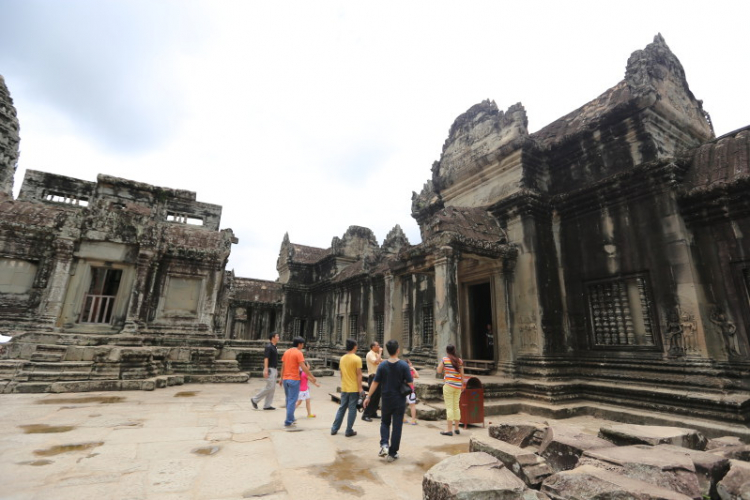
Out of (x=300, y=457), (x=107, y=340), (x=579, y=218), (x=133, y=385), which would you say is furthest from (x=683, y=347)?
(x=107, y=340)

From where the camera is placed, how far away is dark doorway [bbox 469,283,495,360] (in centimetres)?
1127

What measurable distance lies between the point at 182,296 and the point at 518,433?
522 inches

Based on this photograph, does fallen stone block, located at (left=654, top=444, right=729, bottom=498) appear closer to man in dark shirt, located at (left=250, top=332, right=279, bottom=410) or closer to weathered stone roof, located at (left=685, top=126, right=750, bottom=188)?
weathered stone roof, located at (left=685, top=126, right=750, bottom=188)

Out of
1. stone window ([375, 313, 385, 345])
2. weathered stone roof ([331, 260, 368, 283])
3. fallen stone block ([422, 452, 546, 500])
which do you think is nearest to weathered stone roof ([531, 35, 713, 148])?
fallen stone block ([422, 452, 546, 500])

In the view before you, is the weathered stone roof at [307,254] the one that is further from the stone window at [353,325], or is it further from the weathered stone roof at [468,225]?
the weathered stone roof at [468,225]

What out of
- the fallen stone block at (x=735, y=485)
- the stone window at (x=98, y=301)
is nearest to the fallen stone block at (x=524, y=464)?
Result: the fallen stone block at (x=735, y=485)

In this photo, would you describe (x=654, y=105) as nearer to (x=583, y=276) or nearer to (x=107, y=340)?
(x=583, y=276)

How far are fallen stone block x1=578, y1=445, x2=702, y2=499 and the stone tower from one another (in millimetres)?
24908

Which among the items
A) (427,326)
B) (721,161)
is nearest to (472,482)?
(721,161)

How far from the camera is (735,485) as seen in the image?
328 cm

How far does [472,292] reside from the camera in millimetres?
11562

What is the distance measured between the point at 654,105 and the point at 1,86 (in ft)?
88.5

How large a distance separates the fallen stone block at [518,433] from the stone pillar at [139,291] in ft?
40.5

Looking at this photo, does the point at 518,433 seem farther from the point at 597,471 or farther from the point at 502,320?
the point at 502,320
